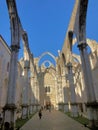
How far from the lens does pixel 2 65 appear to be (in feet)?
58.0

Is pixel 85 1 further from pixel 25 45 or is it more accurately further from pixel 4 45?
pixel 4 45

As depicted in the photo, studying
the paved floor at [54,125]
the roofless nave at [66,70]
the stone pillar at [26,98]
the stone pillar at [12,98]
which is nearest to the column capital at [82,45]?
the roofless nave at [66,70]

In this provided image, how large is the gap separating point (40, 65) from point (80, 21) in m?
28.4

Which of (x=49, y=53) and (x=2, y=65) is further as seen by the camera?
(x=49, y=53)

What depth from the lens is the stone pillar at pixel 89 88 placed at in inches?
308

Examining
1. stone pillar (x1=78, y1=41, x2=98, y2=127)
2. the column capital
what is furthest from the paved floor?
the column capital

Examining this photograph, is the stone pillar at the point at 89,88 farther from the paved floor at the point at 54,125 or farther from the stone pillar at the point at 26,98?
the stone pillar at the point at 26,98

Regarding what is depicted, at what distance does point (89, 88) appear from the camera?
8.66m

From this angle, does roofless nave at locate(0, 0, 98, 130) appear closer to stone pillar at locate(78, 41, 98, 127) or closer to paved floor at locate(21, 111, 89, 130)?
stone pillar at locate(78, 41, 98, 127)

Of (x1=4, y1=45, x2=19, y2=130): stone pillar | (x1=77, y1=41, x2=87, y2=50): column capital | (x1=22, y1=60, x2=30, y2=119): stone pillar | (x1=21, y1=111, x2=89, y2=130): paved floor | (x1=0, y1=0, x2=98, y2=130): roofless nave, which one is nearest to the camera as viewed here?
(x1=21, y1=111, x2=89, y2=130): paved floor

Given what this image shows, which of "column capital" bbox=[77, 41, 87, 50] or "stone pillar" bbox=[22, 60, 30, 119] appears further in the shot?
"stone pillar" bbox=[22, 60, 30, 119]

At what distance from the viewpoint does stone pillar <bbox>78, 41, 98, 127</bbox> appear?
7.83 meters

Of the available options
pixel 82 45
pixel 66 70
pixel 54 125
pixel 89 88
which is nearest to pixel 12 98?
pixel 54 125

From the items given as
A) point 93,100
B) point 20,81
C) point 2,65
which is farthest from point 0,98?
point 93,100
